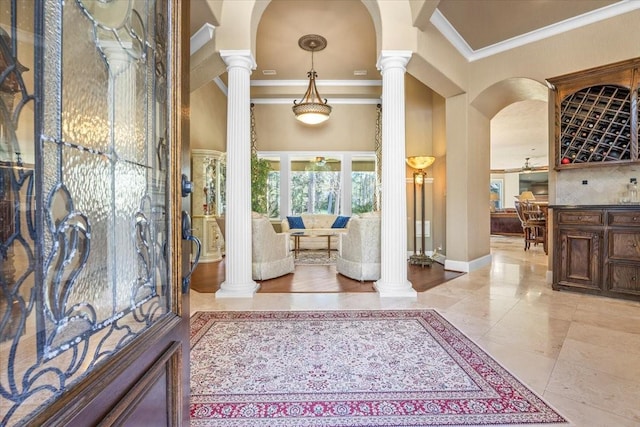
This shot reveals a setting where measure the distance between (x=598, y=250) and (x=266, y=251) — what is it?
13.6ft

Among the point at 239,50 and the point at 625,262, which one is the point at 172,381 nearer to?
the point at 239,50

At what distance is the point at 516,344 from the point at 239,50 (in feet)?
13.4

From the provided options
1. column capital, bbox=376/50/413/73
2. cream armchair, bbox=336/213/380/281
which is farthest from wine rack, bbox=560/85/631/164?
cream armchair, bbox=336/213/380/281

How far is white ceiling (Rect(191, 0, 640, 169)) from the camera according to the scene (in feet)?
12.6

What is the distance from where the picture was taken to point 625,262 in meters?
3.37

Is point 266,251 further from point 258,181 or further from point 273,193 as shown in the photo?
point 273,193

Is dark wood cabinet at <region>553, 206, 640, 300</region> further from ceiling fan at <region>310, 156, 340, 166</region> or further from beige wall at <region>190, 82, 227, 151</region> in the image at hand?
beige wall at <region>190, 82, 227, 151</region>

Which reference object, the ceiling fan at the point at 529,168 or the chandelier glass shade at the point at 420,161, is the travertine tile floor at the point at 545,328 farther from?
the ceiling fan at the point at 529,168

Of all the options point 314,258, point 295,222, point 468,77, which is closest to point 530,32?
point 468,77

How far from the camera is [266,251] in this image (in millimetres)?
4379

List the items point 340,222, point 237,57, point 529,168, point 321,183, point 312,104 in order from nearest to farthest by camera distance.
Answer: point 237,57, point 312,104, point 340,222, point 321,183, point 529,168

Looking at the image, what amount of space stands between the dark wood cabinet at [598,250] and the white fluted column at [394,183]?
6.48 ft

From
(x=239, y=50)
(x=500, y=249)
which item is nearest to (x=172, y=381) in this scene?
(x=239, y=50)

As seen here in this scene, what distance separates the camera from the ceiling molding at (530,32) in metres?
3.69
